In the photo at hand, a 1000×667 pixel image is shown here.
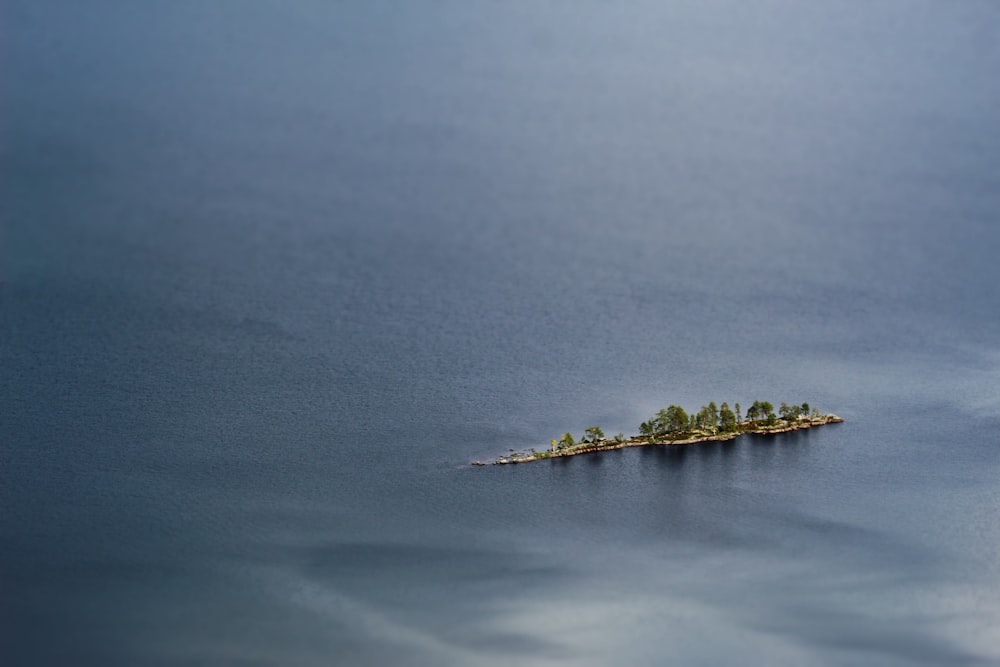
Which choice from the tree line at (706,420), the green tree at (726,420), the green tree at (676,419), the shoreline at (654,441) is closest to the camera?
the shoreline at (654,441)

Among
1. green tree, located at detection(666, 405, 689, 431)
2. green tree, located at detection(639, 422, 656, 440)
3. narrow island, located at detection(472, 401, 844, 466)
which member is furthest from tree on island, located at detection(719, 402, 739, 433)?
green tree, located at detection(639, 422, 656, 440)

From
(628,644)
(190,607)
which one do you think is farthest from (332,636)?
(628,644)

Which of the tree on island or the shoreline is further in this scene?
the tree on island

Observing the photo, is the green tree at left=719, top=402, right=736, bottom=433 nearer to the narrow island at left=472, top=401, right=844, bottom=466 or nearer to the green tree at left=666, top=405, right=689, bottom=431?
the narrow island at left=472, top=401, right=844, bottom=466

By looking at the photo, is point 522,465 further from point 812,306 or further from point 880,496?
point 812,306

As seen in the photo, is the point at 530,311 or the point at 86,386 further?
the point at 530,311

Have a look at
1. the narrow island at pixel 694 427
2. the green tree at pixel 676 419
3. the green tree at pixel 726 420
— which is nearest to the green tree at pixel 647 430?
the narrow island at pixel 694 427

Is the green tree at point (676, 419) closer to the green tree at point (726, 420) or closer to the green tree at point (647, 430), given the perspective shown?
the green tree at point (647, 430)

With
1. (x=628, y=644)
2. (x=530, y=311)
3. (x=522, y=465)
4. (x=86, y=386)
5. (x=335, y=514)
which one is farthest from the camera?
(x=530, y=311)
